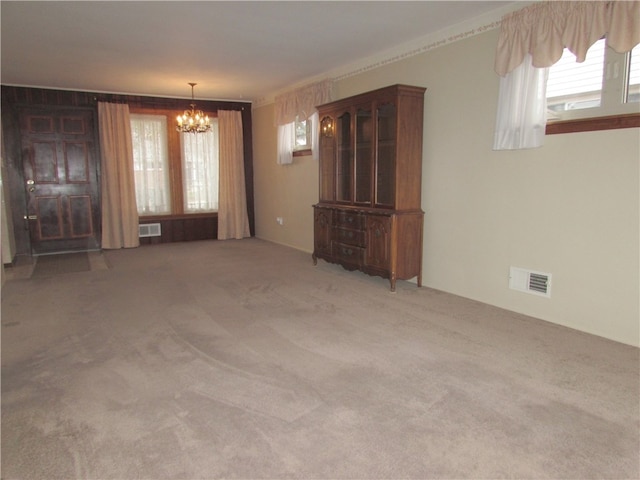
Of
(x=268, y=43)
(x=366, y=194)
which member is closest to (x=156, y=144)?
(x=268, y=43)

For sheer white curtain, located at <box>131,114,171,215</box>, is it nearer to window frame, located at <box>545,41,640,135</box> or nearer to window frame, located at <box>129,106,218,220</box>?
window frame, located at <box>129,106,218,220</box>

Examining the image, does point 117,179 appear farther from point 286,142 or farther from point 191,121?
point 286,142

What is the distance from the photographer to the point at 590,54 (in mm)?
3039

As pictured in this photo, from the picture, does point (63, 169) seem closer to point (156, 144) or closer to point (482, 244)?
point (156, 144)

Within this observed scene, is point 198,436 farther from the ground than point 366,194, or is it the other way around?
point 366,194

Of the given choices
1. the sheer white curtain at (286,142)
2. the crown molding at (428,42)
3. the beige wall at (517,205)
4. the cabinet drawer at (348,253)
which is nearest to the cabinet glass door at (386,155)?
the beige wall at (517,205)

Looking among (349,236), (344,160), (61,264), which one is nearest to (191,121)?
(61,264)

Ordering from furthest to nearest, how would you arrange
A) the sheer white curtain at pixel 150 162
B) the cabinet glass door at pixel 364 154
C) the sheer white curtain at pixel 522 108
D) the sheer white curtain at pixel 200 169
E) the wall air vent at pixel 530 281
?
the sheer white curtain at pixel 200 169, the sheer white curtain at pixel 150 162, the cabinet glass door at pixel 364 154, the wall air vent at pixel 530 281, the sheer white curtain at pixel 522 108

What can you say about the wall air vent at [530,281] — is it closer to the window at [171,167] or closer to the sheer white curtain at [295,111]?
the sheer white curtain at [295,111]

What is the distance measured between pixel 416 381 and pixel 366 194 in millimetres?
2535

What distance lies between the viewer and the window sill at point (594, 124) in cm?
283

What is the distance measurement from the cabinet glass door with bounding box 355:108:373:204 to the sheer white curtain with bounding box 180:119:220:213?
383 centimetres

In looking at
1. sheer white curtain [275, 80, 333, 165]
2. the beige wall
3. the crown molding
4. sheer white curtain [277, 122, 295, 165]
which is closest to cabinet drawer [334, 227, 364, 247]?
the beige wall

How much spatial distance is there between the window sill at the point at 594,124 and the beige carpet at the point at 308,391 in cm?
150
